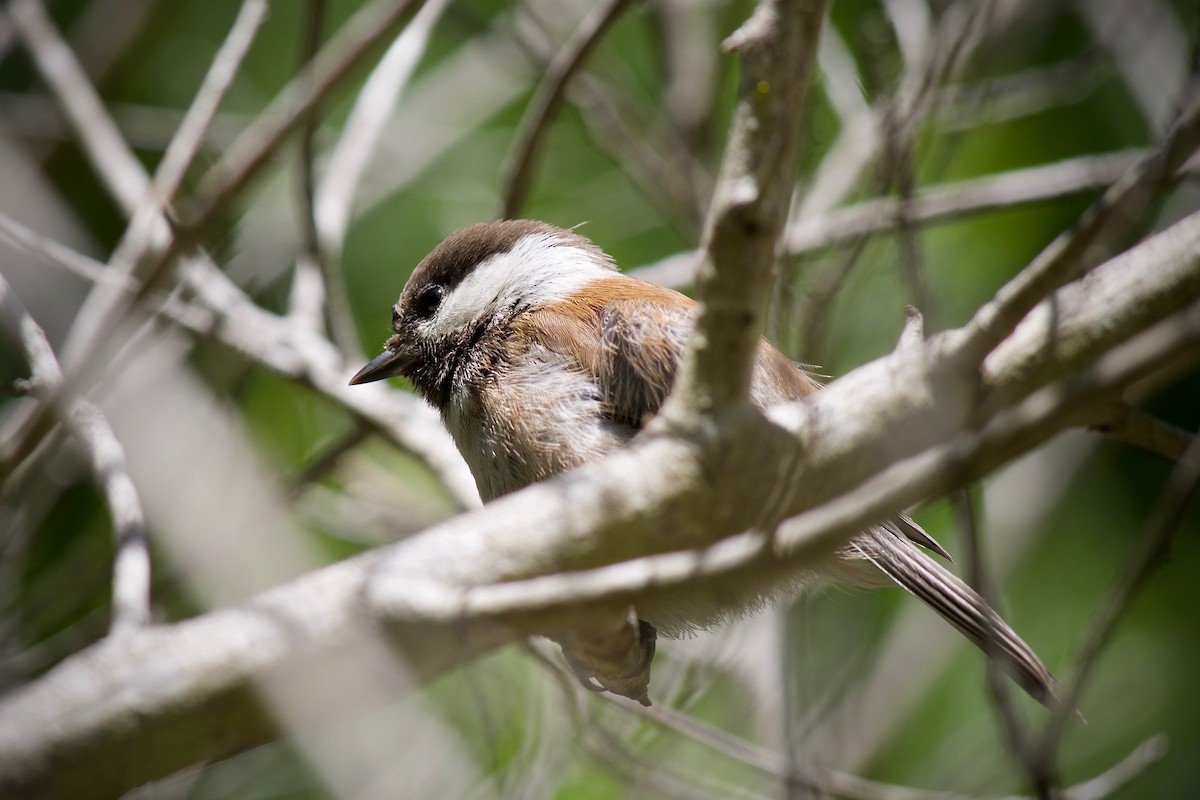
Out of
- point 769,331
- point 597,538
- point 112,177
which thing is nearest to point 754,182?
point 597,538

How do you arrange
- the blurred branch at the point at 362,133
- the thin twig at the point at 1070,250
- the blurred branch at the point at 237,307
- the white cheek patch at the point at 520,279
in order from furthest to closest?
the blurred branch at the point at 362,133, the white cheek patch at the point at 520,279, the blurred branch at the point at 237,307, the thin twig at the point at 1070,250

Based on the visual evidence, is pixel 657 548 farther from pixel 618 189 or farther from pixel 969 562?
pixel 618 189

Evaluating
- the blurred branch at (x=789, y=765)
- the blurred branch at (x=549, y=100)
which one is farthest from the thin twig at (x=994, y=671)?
the blurred branch at (x=549, y=100)

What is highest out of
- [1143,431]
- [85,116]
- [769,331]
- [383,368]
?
[85,116]

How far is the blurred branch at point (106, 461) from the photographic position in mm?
2168

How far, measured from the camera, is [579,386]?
116 inches

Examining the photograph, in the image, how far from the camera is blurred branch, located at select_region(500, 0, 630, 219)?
3.19m

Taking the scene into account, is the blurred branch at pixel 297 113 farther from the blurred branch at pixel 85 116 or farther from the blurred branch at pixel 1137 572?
the blurred branch at pixel 1137 572

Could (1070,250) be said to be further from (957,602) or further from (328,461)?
(328,461)

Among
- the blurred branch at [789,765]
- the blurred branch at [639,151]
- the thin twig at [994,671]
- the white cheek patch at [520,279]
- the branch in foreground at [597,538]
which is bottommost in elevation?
the blurred branch at [789,765]

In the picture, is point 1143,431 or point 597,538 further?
point 1143,431

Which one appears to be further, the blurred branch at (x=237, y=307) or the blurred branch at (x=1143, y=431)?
the blurred branch at (x=237, y=307)

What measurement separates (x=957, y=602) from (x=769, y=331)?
1.62 metres

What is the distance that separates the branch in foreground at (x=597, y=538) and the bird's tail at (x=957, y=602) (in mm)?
1010
